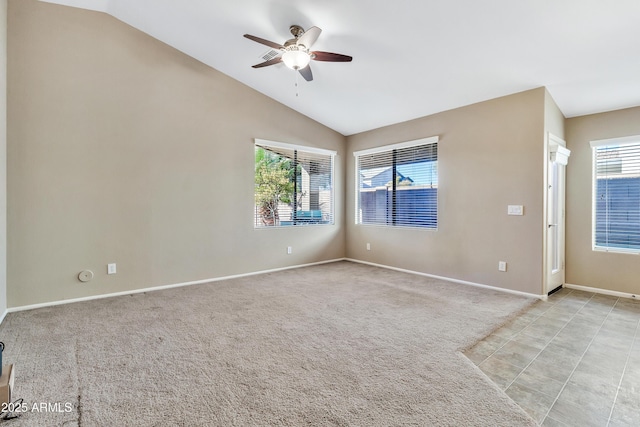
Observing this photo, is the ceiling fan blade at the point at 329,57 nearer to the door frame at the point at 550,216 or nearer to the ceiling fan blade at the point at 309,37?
the ceiling fan blade at the point at 309,37

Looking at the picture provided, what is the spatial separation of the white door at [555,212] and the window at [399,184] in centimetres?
142

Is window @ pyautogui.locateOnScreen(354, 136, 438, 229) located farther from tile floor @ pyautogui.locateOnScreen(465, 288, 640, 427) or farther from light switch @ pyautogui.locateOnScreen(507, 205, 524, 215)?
tile floor @ pyautogui.locateOnScreen(465, 288, 640, 427)

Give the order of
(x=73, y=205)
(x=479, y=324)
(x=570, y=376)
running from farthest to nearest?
(x=73, y=205) < (x=479, y=324) < (x=570, y=376)

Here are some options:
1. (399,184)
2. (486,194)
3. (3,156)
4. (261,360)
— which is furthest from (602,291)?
(3,156)

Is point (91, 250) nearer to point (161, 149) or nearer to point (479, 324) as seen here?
point (161, 149)

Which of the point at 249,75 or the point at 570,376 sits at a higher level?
the point at 249,75

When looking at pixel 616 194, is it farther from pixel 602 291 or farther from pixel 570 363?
pixel 570 363

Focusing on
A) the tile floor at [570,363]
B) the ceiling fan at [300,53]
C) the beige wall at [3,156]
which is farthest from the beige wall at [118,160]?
the tile floor at [570,363]

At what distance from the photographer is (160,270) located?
4012mm

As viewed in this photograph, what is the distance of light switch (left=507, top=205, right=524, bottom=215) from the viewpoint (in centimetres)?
376

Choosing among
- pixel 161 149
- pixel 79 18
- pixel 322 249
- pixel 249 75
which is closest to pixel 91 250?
pixel 161 149

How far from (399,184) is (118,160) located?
4.19 meters

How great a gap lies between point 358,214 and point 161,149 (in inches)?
142

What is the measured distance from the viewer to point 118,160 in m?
3.70
